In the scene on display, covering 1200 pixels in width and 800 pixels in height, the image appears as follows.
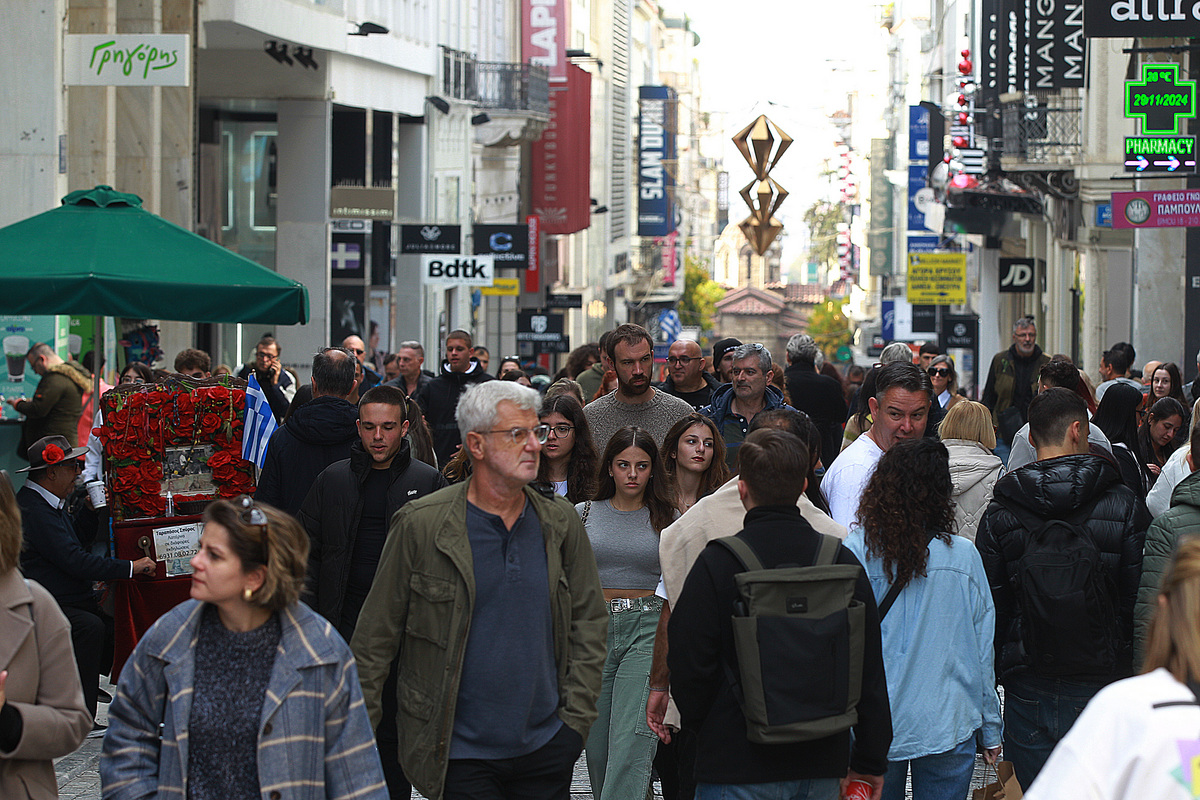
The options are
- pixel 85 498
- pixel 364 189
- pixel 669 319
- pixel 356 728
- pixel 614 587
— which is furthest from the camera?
pixel 669 319

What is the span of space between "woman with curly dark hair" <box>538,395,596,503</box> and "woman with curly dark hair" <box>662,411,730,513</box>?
838 millimetres

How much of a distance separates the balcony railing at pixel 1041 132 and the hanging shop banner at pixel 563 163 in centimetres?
2169

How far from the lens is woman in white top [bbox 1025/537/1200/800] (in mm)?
2795

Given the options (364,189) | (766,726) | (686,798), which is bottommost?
(686,798)

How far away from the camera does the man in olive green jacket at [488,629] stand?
4.64 metres

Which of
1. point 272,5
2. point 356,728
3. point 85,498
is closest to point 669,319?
point 272,5

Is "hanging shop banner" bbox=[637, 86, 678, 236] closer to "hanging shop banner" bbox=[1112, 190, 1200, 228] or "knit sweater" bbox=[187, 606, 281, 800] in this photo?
"hanging shop banner" bbox=[1112, 190, 1200, 228]

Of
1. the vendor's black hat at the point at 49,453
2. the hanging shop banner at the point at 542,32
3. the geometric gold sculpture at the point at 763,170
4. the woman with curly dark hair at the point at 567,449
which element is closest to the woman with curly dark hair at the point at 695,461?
the woman with curly dark hair at the point at 567,449

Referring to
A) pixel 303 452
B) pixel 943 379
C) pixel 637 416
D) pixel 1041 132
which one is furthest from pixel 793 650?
pixel 1041 132

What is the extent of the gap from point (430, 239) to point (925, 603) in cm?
2548

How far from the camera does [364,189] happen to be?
26.7 m

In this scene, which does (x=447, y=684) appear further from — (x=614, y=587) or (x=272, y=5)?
(x=272, y=5)

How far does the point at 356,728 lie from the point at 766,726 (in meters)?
1.17

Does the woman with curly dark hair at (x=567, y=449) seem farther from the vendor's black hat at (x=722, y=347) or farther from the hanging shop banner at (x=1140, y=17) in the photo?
the hanging shop banner at (x=1140, y=17)
